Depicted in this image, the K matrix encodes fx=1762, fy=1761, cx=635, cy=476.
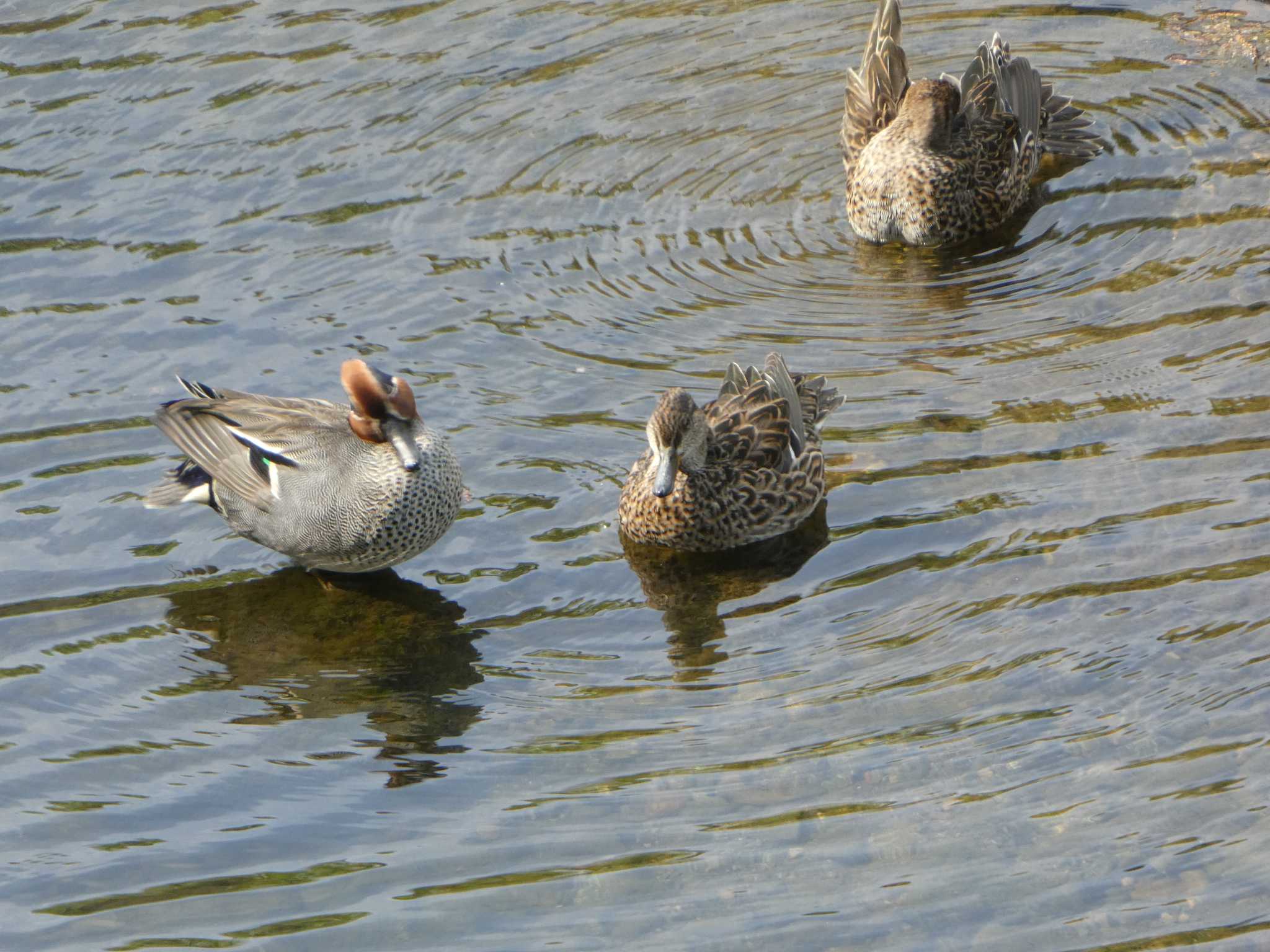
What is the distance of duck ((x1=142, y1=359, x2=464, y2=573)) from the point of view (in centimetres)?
786

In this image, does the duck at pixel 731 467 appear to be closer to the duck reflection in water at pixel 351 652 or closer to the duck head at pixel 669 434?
the duck head at pixel 669 434

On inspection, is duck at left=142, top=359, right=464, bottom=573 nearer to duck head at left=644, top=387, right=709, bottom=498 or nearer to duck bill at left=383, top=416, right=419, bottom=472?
duck bill at left=383, top=416, right=419, bottom=472

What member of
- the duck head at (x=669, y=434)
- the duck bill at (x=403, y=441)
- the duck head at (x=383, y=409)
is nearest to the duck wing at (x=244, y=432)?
the duck head at (x=383, y=409)

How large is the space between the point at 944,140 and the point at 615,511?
3.89m

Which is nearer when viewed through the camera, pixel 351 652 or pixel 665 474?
pixel 351 652

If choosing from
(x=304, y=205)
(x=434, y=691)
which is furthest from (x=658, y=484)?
(x=304, y=205)

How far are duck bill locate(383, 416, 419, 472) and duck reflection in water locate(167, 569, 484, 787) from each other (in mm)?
681

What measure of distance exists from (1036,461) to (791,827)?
2.77 m

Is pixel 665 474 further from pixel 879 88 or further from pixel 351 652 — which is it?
pixel 879 88

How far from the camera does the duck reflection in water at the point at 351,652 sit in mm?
7145

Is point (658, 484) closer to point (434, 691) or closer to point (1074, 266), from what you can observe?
point (434, 691)

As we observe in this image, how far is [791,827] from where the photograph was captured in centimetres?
618

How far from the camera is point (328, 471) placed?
26.1ft

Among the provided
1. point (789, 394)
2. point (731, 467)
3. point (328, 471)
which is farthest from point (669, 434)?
point (328, 471)
